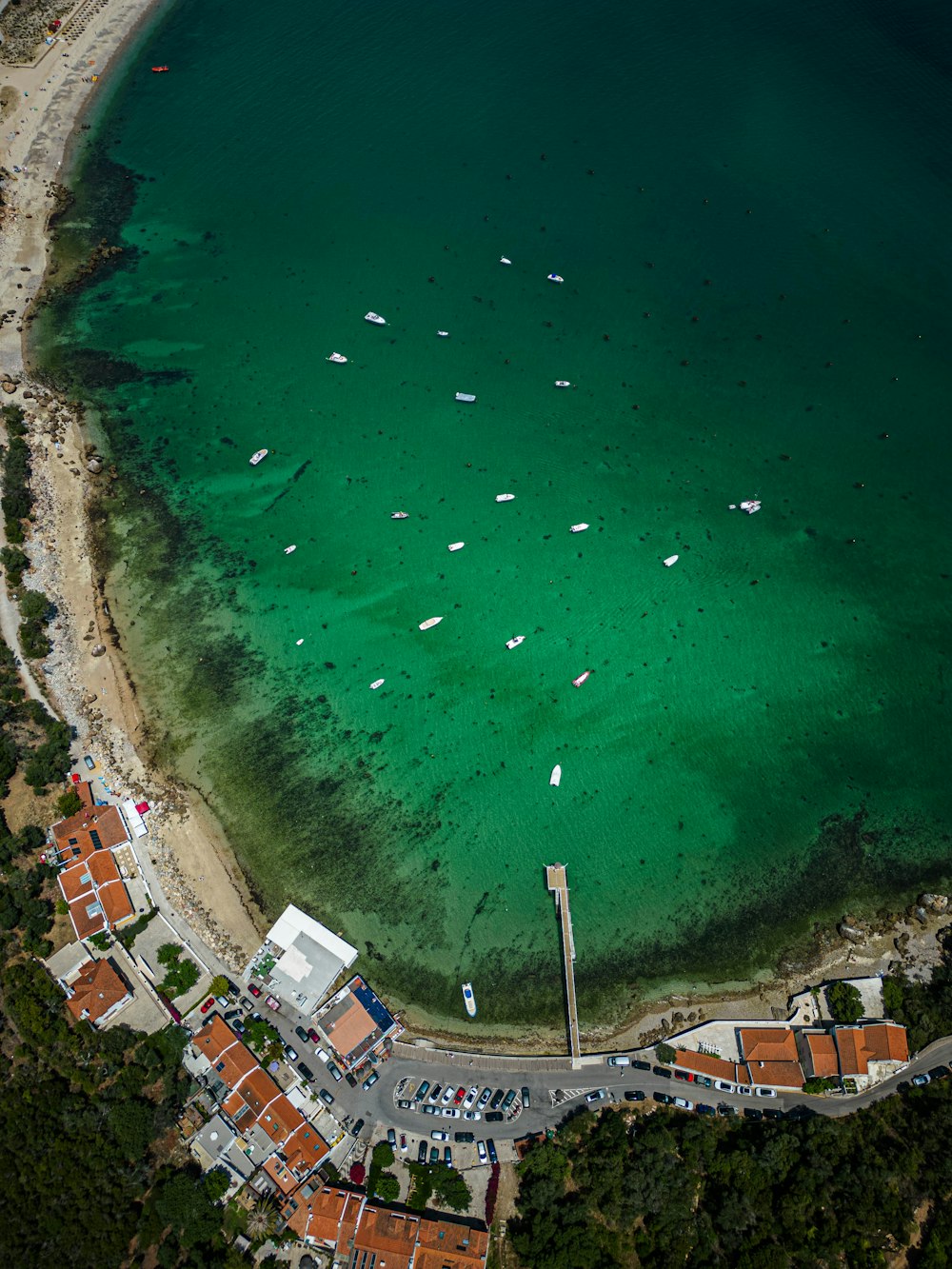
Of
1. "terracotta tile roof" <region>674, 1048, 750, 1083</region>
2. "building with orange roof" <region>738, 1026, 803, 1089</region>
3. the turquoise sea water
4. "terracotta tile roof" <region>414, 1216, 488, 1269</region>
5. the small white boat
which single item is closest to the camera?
"terracotta tile roof" <region>414, 1216, 488, 1269</region>

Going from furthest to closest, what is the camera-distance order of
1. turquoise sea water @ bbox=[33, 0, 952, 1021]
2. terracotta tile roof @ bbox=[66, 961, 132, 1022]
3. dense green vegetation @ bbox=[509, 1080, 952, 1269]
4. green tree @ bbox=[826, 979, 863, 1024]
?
1. turquoise sea water @ bbox=[33, 0, 952, 1021]
2. green tree @ bbox=[826, 979, 863, 1024]
3. terracotta tile roof @ bbox=[66, 961, 132, 1022]
4. dense green vegetation @ bbox=[509, 1080, 952, 1269]

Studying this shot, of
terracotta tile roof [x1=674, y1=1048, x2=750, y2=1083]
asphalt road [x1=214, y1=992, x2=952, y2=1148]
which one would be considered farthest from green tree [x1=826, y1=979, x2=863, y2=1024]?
terracotta tile roof [x1=674, y1=1048, x2=750, y2=1083]

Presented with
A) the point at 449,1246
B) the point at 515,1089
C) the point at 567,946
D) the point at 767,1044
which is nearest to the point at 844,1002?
the point at 767,1044

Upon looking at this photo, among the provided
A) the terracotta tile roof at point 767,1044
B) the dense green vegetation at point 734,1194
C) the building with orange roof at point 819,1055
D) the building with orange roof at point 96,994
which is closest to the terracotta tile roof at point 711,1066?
the terracotta tile roof at point 767,1044

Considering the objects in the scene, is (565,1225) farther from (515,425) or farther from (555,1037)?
(515,425)

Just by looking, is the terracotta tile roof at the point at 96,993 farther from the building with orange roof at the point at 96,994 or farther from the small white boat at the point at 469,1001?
the small white boat at the point at 469,1001

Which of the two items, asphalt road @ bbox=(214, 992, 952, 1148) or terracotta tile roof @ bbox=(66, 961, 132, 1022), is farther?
terracotta tile roof @ bbox=(66, 961, 132, 1022)

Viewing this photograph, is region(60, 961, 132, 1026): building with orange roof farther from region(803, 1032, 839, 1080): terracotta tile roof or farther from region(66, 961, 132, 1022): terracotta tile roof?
region(803, 1032, 839, 1080): terracotta tile roof
